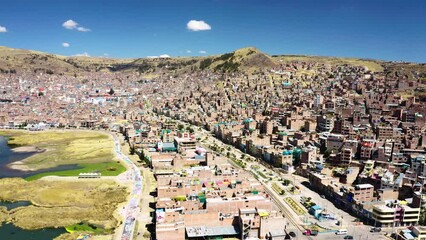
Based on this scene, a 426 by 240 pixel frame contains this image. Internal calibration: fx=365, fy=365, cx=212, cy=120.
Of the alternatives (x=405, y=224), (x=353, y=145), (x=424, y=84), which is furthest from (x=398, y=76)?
(x=405, y=224)

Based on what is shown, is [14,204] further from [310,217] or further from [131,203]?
[310,217]

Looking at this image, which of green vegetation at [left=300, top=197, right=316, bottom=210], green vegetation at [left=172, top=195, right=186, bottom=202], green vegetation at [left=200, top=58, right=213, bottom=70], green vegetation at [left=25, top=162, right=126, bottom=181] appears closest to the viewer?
green vegetation at [left=172, top=195, right=186, bottom=202]

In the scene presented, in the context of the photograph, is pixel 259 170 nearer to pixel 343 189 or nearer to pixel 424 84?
pixel 343 189

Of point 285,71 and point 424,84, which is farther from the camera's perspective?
point 285,71

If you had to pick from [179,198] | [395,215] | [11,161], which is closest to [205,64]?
[11,161]

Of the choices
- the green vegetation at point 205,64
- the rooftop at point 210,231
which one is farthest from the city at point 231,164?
the green vegetation at point 205,64

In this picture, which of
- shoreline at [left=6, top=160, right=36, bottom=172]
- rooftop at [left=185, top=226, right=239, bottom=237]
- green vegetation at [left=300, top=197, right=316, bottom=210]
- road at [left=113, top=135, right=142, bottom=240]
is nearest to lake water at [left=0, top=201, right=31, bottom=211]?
road at [left=113, top=135, right=142, bottom=240]

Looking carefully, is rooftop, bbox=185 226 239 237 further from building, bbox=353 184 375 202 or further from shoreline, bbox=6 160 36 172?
shoreline, bbox=6 160 36 172
